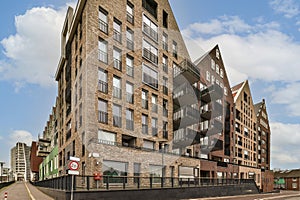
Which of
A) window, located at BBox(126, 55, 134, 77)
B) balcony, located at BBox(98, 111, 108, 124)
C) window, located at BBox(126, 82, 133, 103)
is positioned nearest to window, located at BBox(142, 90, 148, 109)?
window, located at BBox(126, 82, 133, 103)

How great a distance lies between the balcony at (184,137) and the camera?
132ft

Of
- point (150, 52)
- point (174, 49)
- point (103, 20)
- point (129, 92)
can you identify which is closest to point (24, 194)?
point (129, 92)

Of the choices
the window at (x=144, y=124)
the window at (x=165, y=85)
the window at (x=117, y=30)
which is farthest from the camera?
the window at (x=165, y=85)

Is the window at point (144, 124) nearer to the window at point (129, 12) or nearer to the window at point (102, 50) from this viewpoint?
the window at point (102, 50)

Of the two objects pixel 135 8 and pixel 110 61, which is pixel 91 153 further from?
pixel 135 8

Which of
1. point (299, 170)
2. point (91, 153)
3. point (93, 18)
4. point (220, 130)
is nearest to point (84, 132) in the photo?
point (91, 153)

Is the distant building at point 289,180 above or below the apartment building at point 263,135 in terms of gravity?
below

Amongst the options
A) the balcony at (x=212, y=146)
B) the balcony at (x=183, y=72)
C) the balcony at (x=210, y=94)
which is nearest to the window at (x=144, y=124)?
the balcony at (x=183, y=72)

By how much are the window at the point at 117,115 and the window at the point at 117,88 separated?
0.98 metres

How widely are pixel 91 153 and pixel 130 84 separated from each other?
333 inches

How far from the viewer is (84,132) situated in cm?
2823

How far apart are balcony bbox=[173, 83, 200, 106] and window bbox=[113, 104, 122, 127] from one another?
1099 centimetres

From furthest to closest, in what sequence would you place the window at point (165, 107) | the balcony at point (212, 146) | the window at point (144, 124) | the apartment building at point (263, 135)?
the apartment building at point (263, 135), the balcony at point (212, 146), the window at point (165, 107), the window at point (144, 124)

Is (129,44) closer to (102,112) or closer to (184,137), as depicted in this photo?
(102,112)
